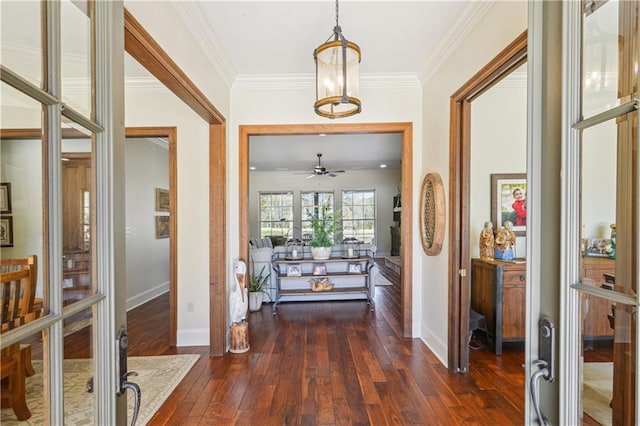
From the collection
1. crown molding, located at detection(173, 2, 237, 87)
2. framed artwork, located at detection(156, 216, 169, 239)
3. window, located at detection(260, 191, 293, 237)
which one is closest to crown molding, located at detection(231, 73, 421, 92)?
crown molding, located at detection(173, 2, 237, 87)

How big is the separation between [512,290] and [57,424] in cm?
343

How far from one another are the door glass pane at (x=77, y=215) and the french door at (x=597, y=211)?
1.21m

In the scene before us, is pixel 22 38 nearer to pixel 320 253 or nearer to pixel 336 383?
pixel 336 383

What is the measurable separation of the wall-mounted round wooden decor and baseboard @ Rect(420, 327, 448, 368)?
0.84 metres

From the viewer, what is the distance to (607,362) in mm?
772

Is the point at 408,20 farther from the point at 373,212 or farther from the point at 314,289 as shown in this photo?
the point at 373,212

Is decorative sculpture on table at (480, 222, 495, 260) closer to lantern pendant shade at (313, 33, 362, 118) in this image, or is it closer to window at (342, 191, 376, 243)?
lantern pendant shade at (313, 33, 362, 118)

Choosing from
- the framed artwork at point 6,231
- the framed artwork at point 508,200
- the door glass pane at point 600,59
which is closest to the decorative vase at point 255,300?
the framed artwork at point 508,200

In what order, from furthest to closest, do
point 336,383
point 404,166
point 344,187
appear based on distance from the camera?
1. point 344,187
2. point 404,166
3. point 336,383

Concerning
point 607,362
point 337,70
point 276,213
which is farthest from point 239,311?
point 276,213

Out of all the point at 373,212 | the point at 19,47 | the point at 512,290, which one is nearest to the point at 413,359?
the point at 512,290

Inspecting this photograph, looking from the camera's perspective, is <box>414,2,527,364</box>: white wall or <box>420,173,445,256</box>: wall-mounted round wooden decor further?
<box>420,173,445,256</box>: wall-mounted round wooden decor

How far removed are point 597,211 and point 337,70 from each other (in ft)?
5.41

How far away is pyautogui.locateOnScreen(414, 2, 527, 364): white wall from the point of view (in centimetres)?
205
